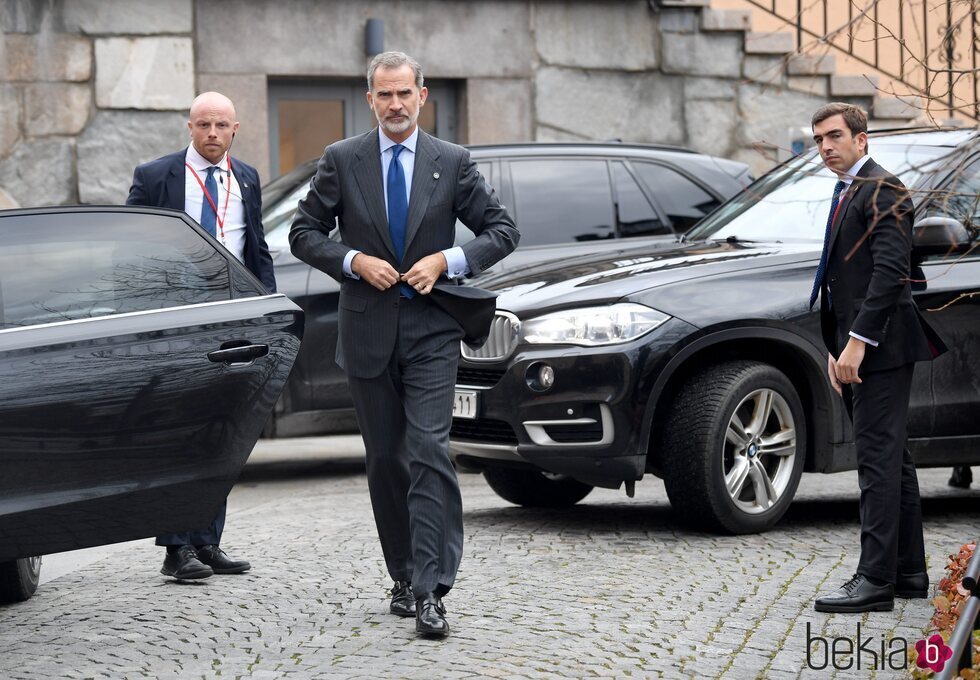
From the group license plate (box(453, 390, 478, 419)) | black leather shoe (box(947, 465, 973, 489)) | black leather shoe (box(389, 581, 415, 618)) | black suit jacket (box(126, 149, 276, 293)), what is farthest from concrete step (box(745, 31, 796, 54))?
black leather shoe (box(389, 581, 415, 618))

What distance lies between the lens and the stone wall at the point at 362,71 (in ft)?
43.3

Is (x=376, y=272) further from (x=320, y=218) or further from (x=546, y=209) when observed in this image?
(x=546, y=209)

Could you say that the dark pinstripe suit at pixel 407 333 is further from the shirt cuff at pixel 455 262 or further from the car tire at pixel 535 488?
the car tire at pixel 535 488

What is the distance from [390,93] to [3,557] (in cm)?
198

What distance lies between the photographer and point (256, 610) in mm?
5902

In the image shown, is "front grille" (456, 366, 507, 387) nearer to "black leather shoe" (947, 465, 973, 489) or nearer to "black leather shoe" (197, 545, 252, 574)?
"black leather shoe" (197, 545, 252, 574)

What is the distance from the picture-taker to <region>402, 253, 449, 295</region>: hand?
17.9 feet

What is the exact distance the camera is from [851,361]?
5727 mm

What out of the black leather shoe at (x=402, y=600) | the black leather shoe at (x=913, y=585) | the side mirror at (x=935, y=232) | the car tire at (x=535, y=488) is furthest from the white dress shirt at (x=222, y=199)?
the black leather shoe at (x=913, y=585)

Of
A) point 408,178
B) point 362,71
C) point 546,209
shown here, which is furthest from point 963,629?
point 362,71

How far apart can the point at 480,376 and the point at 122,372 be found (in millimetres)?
2193

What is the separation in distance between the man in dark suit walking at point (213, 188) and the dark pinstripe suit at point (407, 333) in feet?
3.94

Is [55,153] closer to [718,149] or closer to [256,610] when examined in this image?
[718,149]

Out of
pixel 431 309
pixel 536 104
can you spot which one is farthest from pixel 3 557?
pixel 536 104
